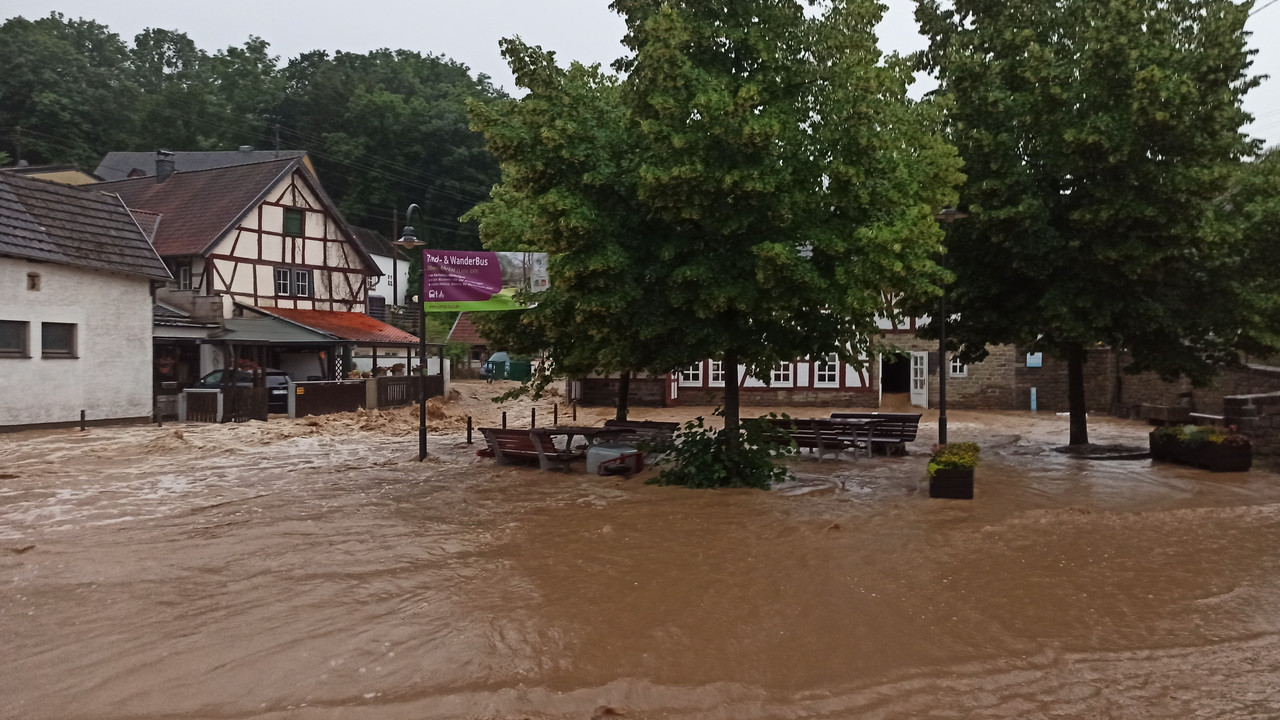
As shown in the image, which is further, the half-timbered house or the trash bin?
the trash bin

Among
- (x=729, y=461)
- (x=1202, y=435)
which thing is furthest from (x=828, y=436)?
(x=1202, y=435)

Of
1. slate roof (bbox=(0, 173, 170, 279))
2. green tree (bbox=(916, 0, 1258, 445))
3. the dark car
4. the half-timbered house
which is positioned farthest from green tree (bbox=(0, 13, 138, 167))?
green tree (bbox=(916, 0, 1258, 445))

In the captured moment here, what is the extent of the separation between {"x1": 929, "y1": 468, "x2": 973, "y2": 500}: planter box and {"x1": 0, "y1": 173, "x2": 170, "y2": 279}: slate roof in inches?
794

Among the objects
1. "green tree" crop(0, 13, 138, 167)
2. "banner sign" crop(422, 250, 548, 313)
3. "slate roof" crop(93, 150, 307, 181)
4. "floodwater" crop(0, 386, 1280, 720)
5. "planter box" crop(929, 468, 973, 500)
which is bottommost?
"floodwater" crop(0, 386, 1280, 720)

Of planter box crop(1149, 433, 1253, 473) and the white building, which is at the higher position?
the white building

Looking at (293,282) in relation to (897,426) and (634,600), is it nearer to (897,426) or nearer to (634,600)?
(897,426)

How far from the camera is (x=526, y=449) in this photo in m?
15.4

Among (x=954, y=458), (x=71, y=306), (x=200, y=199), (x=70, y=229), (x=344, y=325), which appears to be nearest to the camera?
(x=954, y=458)

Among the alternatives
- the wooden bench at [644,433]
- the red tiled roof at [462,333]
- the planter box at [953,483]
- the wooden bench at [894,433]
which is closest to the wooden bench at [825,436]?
the wooden bench at [894,433]

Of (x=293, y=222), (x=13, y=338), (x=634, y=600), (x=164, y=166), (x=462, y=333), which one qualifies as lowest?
(x=634, y=600)

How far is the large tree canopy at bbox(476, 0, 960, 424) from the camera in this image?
452 inches

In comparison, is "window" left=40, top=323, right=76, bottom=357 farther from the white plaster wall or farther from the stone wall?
the stone wall

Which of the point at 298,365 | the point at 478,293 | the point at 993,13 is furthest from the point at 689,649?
the point at 298,365

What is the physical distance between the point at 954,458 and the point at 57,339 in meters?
20.7
